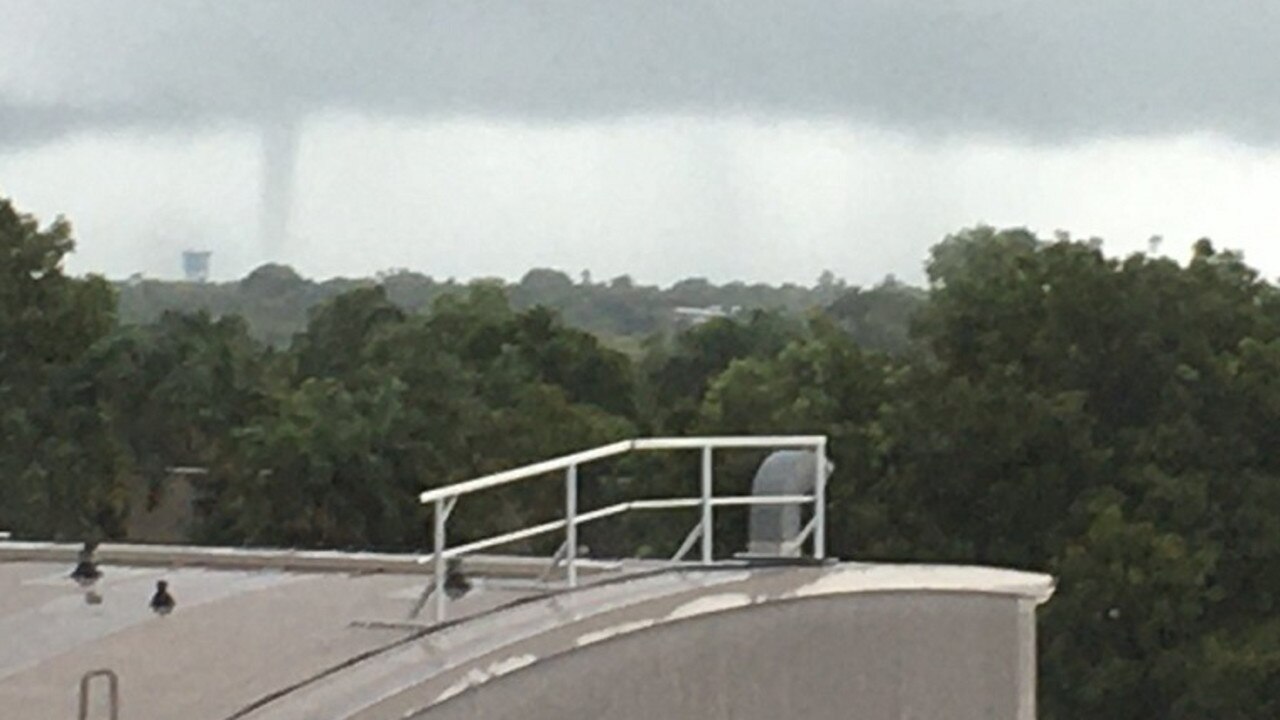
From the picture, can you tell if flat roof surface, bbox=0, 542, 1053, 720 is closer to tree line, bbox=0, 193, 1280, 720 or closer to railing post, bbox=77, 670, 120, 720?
railing post, bbox=77, 670, 120, 720

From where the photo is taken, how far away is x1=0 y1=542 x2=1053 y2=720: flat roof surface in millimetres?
9594

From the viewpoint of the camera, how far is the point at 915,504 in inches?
1617

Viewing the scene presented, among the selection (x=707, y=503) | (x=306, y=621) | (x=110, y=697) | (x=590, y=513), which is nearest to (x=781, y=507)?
(x=707, y=503)

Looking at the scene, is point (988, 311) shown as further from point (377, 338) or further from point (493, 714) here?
point (493, 714)

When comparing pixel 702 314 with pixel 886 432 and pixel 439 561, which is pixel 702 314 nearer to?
pixel 886 432

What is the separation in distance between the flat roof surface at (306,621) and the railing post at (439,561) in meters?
0.10

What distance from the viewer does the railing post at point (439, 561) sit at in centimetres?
994

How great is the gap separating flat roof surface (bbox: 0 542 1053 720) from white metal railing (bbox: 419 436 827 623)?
9.2 inches

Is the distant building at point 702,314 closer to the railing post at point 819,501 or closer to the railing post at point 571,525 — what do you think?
the railing post at point 819,501

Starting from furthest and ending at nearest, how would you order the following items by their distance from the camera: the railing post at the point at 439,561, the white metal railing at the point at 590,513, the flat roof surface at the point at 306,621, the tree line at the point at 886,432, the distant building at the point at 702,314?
1. the distant building at the point at 702,314
2. the tree line at the point at 886,432
3. the white metal railing at the point at 590,513
4. the railing post at the point at 439,561
5. the flat roof surface at the point at 306,621

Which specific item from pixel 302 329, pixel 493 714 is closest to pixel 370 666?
pixel 493 714

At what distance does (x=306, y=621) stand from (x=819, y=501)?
9.87 ft

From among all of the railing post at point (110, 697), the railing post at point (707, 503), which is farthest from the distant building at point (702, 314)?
the railing post at point (110, 697)

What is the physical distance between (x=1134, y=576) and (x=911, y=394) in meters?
5.68
